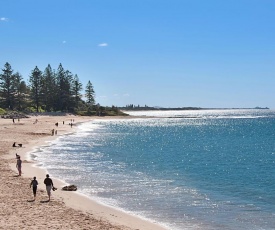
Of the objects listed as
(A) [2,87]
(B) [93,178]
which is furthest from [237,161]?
(A) [2,87]

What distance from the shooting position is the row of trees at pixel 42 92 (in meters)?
117

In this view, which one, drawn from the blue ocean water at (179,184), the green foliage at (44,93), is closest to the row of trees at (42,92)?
the green foliage at (44,93)

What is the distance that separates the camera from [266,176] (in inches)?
1222

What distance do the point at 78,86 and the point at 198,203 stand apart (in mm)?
122806

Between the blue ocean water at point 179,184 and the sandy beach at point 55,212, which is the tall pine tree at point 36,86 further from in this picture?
the sandy beach at point 55,212

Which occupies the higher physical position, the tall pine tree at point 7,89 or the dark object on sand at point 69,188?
the tall pine tree at point 7,89

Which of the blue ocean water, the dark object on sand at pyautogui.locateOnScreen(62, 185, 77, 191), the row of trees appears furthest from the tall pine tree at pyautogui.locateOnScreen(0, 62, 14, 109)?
the dark object on sand at pyautogui.locateOnScreen(62, 185, 77, 191)

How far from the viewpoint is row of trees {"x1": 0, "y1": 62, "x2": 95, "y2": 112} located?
11725cm

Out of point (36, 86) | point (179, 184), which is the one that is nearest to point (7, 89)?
point (36, 86)

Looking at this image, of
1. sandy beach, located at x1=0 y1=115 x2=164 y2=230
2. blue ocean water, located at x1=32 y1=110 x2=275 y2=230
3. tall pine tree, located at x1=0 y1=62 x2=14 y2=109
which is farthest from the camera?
tall pine tree, located at x1=0 y1=62 x2=14 y2=109

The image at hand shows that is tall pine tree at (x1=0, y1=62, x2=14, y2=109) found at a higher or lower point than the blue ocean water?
higher

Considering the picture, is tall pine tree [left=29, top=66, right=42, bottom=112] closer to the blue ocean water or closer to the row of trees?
the row of trees

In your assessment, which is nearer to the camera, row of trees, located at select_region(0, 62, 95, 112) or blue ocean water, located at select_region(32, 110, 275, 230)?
blue ocean water, located at select_region(32, 110, 275, 230)

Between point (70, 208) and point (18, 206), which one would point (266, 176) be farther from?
point (18, 206)
